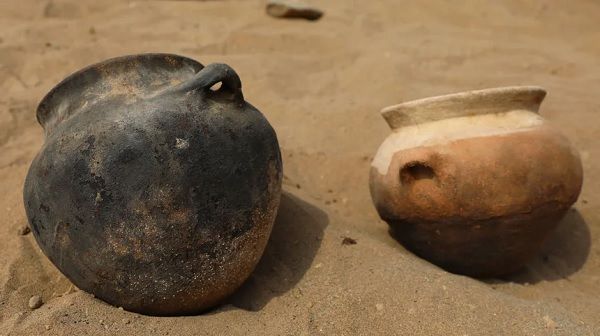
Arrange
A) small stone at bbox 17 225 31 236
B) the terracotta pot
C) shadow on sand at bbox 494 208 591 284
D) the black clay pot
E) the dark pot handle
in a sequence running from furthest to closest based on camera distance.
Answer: shadow on sand at bbox 494 208 591 284 < small stone at bbox 17 225 31 236 < the terracotta pot < the dark pot handle < the black clay pot

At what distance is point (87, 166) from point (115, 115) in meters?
0.17

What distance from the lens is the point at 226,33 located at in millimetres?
4551

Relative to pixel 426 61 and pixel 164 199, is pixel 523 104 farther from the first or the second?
pixel 426 61

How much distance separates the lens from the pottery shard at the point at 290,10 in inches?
196

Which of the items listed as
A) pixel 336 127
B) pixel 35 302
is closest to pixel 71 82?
pixel 35 302

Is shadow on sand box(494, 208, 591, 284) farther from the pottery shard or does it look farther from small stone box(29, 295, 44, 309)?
the pottery shard

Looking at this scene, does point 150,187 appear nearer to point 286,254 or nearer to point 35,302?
point 35,302

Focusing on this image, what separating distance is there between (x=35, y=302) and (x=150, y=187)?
580mm

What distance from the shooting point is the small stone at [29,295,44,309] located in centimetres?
168

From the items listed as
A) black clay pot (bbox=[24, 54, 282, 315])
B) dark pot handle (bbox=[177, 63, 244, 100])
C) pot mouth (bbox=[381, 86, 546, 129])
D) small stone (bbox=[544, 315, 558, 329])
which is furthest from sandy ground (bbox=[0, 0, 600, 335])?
dark pot handle (bbox=[177, 63, 244, 100])

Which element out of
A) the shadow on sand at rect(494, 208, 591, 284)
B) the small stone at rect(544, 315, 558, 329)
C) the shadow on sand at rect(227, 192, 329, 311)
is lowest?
the shadow on sand at rect(494, 208, 591, 284)

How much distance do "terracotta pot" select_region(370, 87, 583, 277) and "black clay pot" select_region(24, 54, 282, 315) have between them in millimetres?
650

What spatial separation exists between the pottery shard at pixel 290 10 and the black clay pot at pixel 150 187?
3.45m

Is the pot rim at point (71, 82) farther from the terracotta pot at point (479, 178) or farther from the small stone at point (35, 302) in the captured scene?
the terracotta pot at point (479, 178)
